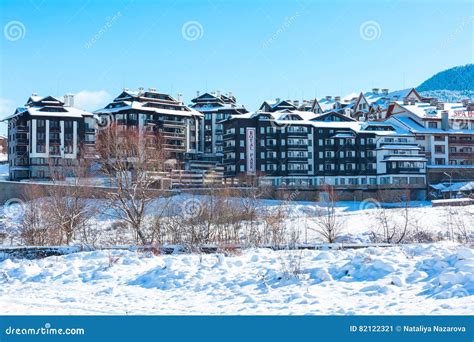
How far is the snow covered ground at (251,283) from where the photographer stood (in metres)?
8.85

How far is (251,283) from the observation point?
10.7 m

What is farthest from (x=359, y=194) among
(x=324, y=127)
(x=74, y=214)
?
(x=74, y=214)

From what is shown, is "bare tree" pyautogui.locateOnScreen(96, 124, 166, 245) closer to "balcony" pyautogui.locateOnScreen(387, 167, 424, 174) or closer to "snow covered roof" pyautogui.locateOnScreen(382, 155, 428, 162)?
"snow covered roof" pyautogui.locateOnScreen(382, 155, 428, 162)

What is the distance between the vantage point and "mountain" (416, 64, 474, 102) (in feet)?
490

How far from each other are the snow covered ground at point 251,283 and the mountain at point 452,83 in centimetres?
14494

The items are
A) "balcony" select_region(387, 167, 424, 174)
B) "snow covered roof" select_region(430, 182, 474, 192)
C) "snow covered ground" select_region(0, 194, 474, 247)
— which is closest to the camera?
"snow covered ground" select_region(0, 194, 474, 247)

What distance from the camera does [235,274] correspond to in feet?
37.4

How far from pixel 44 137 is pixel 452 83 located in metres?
131

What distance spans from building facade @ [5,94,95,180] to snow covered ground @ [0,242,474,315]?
48832mm

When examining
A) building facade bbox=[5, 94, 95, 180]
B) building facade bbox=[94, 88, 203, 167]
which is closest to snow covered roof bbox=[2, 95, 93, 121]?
building facade bbox=[5, 94, 95, 180]

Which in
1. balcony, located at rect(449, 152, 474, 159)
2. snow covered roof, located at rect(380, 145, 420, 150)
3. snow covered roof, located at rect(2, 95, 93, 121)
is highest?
snow covered roof, located at rect(2, 95, 93, 121)

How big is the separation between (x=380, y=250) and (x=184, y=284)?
4924 millimetres
